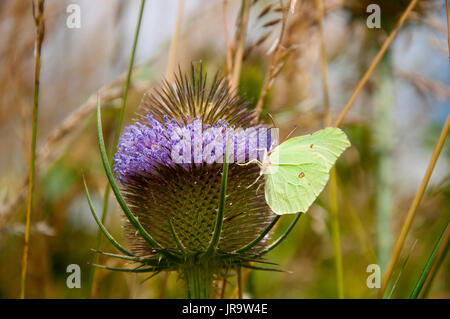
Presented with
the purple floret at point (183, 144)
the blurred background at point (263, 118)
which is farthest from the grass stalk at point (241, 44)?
the purple floret at point (183, 144)

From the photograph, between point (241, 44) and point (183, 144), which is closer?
point (183, 144)

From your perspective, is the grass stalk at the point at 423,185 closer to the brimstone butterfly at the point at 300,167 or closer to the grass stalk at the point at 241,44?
the brimstone butterfly at the point at 300,167

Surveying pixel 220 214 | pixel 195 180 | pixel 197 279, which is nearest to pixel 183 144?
pixel 195 180

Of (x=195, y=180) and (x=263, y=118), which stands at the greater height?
(x=263, y=118)

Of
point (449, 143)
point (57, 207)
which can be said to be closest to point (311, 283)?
point (449, 143)

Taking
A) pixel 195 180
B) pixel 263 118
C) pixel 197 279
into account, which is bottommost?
pixel 197 279

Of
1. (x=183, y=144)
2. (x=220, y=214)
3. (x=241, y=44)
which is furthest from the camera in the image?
(x=241, y=44)

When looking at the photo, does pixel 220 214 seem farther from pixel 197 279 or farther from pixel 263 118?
pixel 263 118

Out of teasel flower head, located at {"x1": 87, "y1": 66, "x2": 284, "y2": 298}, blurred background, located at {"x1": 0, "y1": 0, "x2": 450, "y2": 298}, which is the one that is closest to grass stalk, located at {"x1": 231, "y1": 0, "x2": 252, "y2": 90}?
blurred background, located at {"x1": 0, "y1": 0, "x2": 450, "y2": 298}

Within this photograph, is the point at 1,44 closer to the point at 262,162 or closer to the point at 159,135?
the point at 159,135
